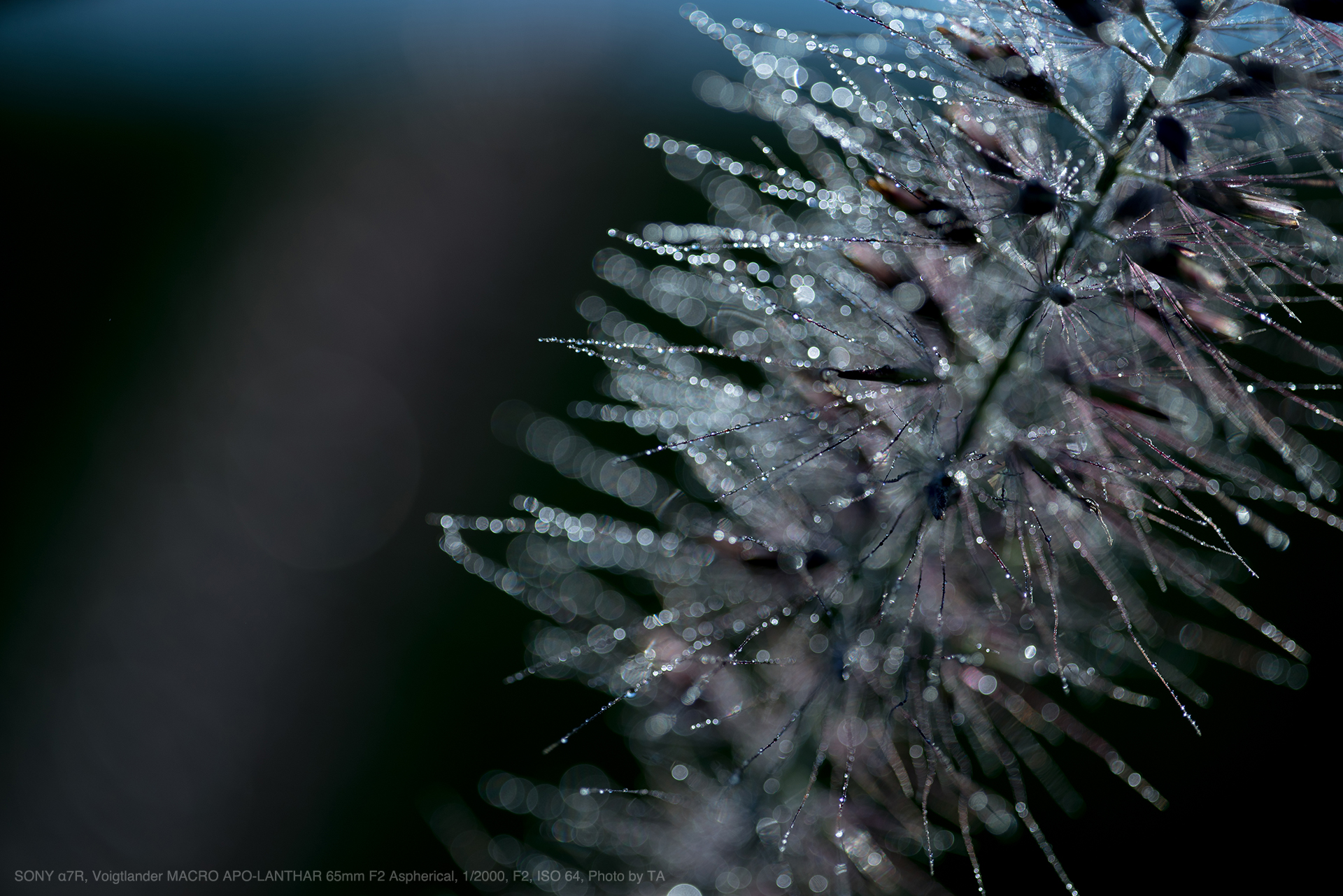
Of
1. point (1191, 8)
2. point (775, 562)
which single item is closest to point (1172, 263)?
point (1191, 8)

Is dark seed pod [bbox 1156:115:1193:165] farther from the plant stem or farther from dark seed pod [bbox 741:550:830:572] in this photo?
dark seed pod [bbox 741:550:830:572]

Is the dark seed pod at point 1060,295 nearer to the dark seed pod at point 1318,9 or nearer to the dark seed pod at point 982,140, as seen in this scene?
the dark seed pod at point 982,140

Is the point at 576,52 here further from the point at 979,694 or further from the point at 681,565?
the point at 979,694

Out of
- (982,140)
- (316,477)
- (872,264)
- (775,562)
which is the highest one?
(982,140)

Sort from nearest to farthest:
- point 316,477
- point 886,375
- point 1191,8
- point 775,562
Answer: point 1191,8 < point 886,375 < point 775,562 < point 316,477

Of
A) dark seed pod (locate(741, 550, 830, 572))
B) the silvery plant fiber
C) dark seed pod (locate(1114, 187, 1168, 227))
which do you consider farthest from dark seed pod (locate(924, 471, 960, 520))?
dark seed pod (locate(1114, 187, 1168, 227))

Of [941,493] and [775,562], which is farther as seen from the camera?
[775,562]

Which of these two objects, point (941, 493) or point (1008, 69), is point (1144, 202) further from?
point (941, 493)
